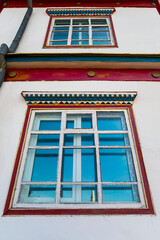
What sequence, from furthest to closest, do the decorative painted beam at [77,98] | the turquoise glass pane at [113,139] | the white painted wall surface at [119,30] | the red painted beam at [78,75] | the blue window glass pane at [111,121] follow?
the white painted wall surface at [119,30], the red painted beam at [78,75], the decorative painted beam at [77,98], the blue window glass pane at [111,121], the turquoise glass pane at [113,139]

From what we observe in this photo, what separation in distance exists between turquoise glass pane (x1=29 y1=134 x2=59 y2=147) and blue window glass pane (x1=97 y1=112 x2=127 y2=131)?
0.66m

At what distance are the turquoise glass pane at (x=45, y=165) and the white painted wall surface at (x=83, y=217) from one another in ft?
0.95

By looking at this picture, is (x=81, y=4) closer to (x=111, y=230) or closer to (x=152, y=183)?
(x=152, y=183)

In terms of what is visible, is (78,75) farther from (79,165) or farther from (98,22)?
(98,22)

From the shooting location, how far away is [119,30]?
4305 millimetres

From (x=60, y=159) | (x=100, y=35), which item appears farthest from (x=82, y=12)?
(x=60, y=159)

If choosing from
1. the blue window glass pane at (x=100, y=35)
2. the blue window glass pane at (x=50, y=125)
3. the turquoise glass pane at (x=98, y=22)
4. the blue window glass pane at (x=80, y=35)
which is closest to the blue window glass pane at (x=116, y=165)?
the blue window glass pane at (x=50, y=125)

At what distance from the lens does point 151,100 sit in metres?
2.92

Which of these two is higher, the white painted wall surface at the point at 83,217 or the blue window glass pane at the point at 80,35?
the blue window glass pane at the point at 80,35

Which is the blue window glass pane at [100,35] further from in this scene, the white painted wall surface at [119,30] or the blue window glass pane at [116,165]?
the blue window glass pane at [116,165]

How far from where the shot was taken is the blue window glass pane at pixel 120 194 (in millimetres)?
2074

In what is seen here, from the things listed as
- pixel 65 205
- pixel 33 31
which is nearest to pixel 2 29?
pixel 33 31

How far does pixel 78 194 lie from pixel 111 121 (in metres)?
1.19

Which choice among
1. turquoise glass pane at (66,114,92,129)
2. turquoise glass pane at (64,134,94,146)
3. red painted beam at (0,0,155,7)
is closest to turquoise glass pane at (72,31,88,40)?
red painted beam at (0,0,155,7)
